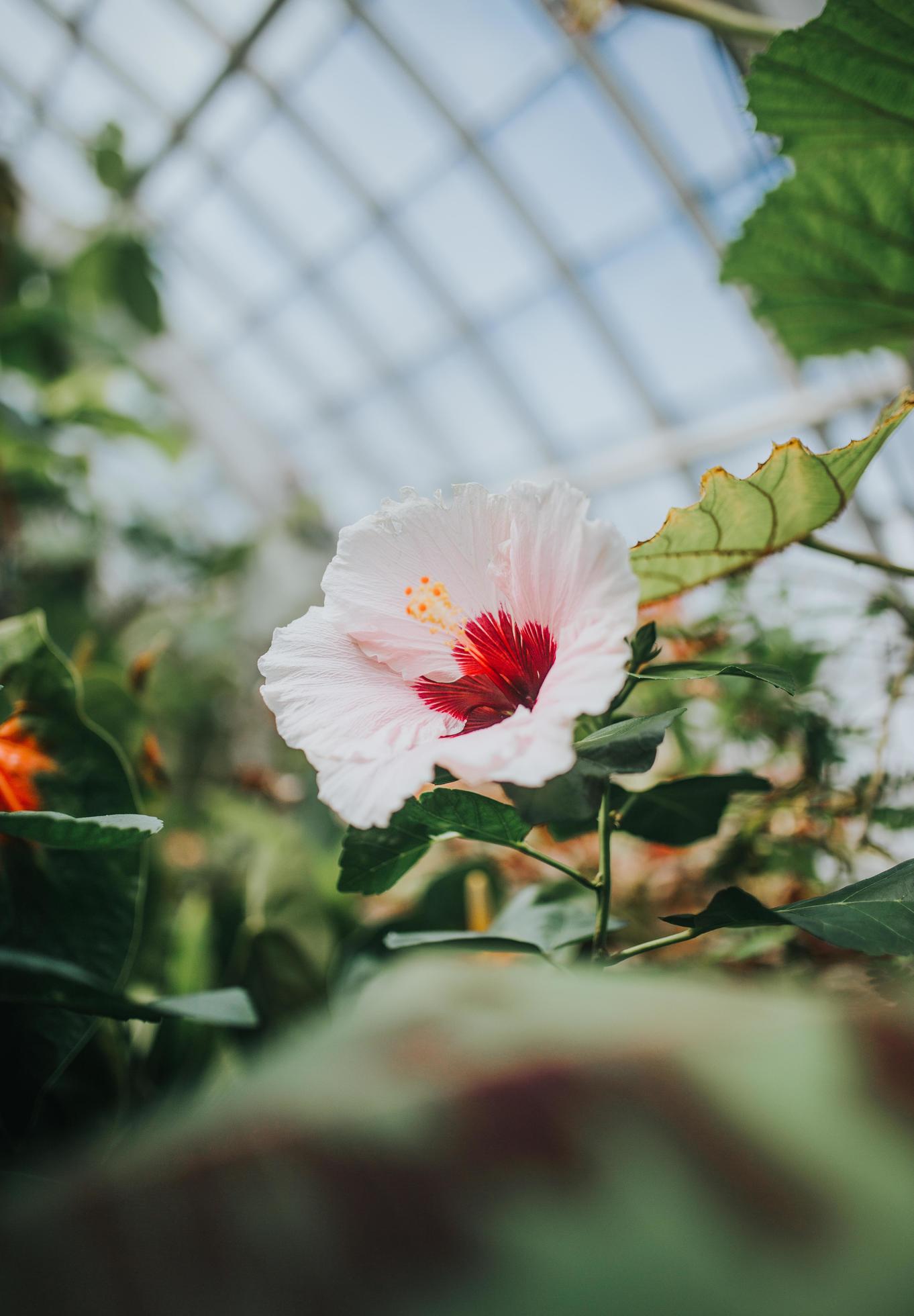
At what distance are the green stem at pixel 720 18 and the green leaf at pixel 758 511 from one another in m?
0.46

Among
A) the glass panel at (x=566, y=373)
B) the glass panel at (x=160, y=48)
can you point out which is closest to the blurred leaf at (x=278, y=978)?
the glass panel at (x=566, y=373)

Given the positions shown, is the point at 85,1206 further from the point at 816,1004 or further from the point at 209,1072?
the point at 209,1072

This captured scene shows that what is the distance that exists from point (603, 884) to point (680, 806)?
0.11 metres

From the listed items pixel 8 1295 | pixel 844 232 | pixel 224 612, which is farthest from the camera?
pixel 224 612

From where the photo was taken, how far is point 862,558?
0.52 metres

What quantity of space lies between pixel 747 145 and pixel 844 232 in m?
4.61

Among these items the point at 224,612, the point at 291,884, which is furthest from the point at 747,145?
the point at 291,884

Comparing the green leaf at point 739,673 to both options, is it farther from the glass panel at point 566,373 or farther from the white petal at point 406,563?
the glass panel at point 566,373

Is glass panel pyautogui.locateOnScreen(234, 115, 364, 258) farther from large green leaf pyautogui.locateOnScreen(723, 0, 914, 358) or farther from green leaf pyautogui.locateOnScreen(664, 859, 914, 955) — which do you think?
green leaf pyautogui.locateOnScreen(664, 859, 914, 955)

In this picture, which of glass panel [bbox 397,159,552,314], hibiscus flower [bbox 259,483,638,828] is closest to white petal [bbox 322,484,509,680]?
hibiscus flower [bbox 259,483,638,828]

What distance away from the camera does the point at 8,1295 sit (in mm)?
189

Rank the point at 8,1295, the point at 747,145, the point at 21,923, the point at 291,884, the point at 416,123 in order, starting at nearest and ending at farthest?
the point at 8,1295 < the point at 21,923 < the point at 291,884 < the point at 747,145 < the point at 416,123

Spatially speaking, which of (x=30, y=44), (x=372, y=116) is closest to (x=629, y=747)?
(x=372, y=116)

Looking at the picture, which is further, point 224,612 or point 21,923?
point 224,612
